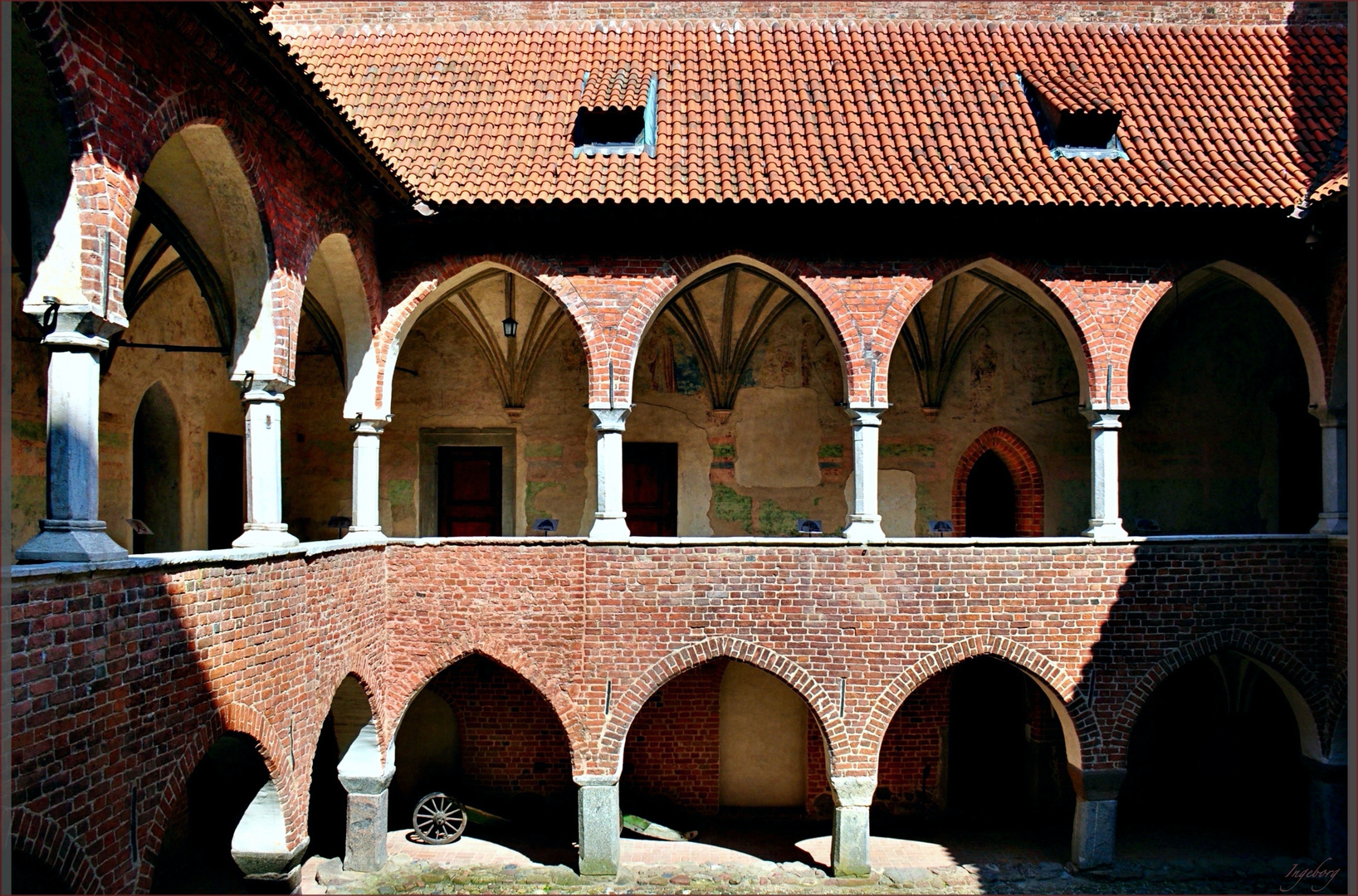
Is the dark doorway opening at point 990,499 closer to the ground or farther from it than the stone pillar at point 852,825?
farther from it

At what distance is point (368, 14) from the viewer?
1330cm

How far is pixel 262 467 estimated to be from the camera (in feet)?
25.9

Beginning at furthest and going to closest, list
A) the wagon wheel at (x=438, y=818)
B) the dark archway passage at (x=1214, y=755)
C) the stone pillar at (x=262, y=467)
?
the dark archway passage at (x=1214, y=755) < the wagon wheel at (x=438, y=818) < the stone pillar at (x=262, y=467)

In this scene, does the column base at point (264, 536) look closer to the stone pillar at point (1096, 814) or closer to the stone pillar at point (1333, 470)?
the stone pillar at point (1096, 814)

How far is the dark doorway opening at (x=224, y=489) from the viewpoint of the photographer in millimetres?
11898

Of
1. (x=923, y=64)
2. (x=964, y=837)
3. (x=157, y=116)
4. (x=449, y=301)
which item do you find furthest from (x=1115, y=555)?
(x=157, y=116)

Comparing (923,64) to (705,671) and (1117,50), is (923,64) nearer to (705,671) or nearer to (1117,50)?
(1117,50)

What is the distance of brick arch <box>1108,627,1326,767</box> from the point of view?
9.97 metres

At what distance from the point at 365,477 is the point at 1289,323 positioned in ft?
35.4

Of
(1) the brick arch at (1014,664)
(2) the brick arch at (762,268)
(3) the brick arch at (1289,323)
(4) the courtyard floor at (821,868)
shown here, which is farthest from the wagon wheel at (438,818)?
(3) the brick arch at (1289,323)

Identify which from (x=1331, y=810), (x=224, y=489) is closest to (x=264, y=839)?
(x=224, y=489)

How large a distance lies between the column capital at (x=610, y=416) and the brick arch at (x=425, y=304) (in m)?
0.22

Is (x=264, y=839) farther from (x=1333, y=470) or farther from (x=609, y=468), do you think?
(x=1333, y=470)

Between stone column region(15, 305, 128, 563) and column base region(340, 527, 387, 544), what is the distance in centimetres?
412
